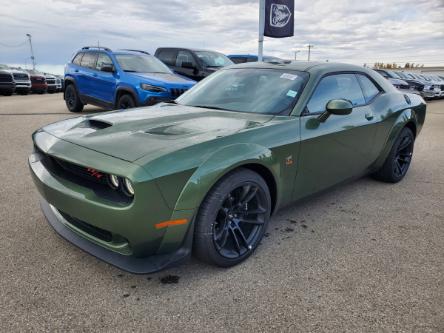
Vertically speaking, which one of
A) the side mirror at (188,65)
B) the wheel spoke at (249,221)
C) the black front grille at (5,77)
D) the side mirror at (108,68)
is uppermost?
the side mirror at (188,65)

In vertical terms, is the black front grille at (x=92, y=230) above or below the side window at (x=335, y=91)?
below

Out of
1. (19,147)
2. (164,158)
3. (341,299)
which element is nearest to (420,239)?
(341,299)

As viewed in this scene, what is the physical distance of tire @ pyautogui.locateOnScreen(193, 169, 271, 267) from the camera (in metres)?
2.37

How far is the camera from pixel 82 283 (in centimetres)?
240

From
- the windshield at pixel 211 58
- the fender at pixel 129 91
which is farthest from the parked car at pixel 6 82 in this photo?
the fender at pixel 129 91

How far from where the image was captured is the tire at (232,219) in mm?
2371

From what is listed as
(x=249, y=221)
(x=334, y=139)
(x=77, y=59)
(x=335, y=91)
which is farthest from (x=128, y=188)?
(x=77, y=59)

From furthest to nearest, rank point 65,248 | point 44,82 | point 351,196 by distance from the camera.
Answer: point 44,82
point 351,196
point 65,248

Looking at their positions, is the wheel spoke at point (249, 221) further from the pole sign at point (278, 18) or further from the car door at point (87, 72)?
the pole sign at point (278, 18)

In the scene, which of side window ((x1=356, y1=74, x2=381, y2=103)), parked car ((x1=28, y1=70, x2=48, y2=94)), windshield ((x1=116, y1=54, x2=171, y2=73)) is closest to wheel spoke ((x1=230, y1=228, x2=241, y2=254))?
side window ((x1=356, y1=74, x2=381, y2=103))

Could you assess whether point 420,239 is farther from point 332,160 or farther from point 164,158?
point 164,158

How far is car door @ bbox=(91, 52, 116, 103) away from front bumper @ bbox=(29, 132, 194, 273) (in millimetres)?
6043

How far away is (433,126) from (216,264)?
933cm

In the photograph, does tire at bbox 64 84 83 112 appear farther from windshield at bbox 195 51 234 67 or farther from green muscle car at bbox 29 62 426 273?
green muscle car at bbox 29 62 426 273
